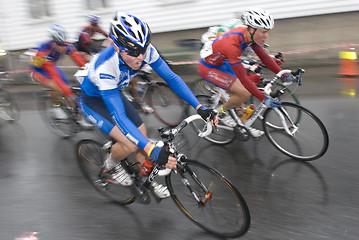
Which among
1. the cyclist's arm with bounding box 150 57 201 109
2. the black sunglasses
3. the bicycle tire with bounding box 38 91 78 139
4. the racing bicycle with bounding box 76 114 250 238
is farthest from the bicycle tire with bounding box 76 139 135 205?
the bicycle tire with bounding box 38 91 78 139

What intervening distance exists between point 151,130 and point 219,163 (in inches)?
73.9

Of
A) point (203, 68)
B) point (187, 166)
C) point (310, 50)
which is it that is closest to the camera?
point (187, 166)

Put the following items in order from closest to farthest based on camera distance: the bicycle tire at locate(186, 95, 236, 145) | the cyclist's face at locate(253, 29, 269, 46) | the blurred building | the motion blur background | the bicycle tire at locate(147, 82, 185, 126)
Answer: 1. the cyclist's face at locate(253, 29, 269, 46)
2. the bicycle tire at locate(186, 95, 236, 145)
3. the bicycle tire at locate(147, 82, 185, 126)
4. the motion blur background
5. the blurred building

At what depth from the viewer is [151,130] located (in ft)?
21.9

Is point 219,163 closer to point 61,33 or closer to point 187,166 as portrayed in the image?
point 187,166

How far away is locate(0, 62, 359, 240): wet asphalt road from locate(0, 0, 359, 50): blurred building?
563cm

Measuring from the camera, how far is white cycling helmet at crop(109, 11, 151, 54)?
3.29m

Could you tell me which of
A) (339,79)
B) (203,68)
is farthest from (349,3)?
(203,68)

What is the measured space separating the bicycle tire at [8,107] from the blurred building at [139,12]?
6.27m

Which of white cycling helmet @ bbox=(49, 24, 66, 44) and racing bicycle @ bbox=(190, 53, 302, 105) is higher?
white cycling helmet @ bbox=(49, 24, 66, 44)

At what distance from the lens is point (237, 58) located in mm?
4828

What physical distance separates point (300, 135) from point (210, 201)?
2.19 meters

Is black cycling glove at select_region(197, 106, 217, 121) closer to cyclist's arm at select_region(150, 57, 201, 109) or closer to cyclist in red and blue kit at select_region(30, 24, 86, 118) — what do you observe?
cyclist's arm at select_region(150, 57, 201, 109)

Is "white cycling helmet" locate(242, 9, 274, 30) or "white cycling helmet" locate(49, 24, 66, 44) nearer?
"white cycling helmet" locate(242, 9, 274, 30)
